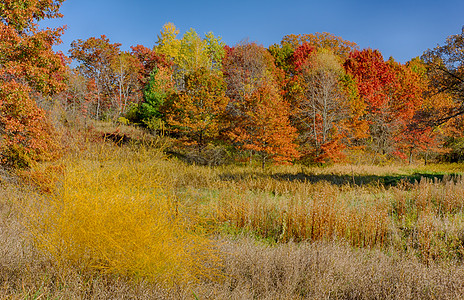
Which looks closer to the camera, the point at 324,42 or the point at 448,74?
the point at 448,74

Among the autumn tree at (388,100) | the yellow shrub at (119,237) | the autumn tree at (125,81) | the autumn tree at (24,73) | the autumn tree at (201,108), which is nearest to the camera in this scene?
the yellow shrub at (119,237)

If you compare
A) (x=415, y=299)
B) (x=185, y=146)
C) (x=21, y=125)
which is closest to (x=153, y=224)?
(x=415, y=299)

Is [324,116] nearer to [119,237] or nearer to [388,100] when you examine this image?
[388,100]

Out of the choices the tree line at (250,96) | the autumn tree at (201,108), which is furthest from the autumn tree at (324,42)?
the autumn tree at (201,108)

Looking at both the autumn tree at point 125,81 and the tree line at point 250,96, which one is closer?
the tree line at point 250,96

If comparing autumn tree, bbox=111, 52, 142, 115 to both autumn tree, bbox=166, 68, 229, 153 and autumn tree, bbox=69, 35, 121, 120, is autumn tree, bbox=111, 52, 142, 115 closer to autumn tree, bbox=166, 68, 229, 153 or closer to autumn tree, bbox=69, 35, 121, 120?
autumn tree, bbox=69, 35, 121, 120

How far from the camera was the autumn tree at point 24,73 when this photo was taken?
755 cm

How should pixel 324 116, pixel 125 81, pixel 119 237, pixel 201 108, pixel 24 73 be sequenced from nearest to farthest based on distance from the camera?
1. pixel 119 237
2. pixel 24 73
3. pixel 201 108
4. pixel 324 116
5. pixel 125 81

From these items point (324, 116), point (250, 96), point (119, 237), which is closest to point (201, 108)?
point (250, 96)

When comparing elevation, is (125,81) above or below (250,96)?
above

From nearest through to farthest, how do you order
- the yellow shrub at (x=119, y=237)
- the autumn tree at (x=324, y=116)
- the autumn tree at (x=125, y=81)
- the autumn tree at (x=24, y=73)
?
the yellow shrub at (x=119, y=237), the autumn tree at (x=24, y=73), the autumn tree at (x=324, y=116), the autumn tree at (x=125, y=81)

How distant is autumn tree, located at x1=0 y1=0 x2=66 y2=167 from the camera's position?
24.8ft

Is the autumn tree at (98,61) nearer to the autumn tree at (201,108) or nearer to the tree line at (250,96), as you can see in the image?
the tree line at (250,96)

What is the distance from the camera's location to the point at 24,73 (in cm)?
841
